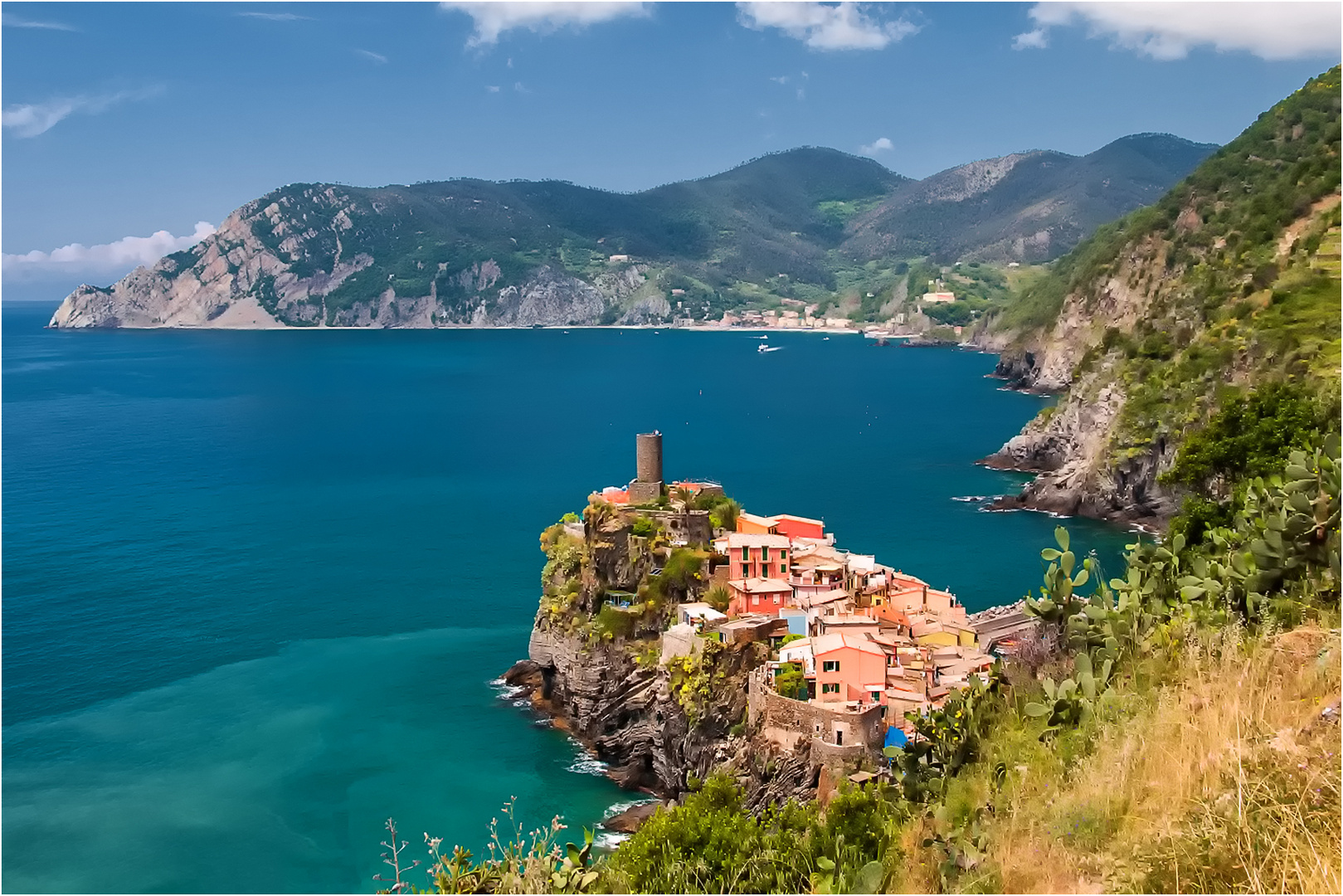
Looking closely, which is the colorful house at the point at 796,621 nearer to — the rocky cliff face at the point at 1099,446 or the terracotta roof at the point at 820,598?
the terracotta roof at the point at 820,598

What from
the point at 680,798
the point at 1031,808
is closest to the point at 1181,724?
the point at 1031,808

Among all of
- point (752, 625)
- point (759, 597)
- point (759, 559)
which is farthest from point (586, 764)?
point (759, 559)

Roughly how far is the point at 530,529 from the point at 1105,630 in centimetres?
4300

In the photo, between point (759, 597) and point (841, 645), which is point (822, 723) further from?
point (759, 597)

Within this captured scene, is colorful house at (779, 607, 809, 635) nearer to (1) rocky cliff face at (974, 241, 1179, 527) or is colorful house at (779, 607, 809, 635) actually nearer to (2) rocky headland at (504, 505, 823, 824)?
(2) rocky headland at (504, 505, 823, 824)

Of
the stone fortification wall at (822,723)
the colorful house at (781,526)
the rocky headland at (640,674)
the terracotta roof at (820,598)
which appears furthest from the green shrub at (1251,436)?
the rocky headland at (640,674)

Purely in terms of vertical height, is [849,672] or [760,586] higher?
[760,586]

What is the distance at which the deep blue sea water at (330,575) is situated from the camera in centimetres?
2617

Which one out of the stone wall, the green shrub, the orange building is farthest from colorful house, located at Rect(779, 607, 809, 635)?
the green shrub

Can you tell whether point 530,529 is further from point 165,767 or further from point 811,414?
point 811,414

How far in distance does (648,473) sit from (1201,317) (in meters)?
36.1

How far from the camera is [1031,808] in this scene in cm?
770

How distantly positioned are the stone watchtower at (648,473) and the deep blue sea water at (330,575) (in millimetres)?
7348

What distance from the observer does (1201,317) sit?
56125mm
